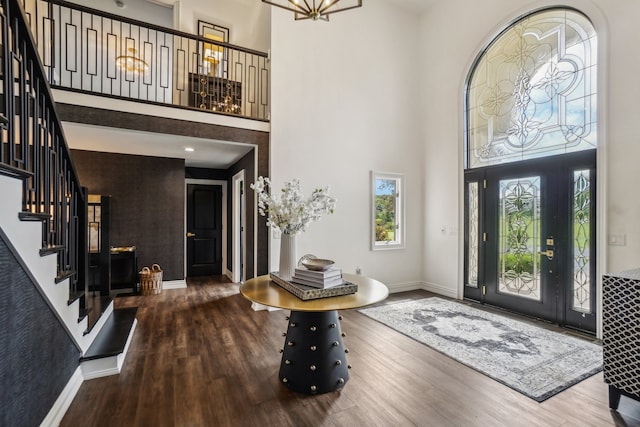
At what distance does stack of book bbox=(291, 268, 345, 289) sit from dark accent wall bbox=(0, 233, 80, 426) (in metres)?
1.50

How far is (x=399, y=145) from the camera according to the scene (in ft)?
17.9

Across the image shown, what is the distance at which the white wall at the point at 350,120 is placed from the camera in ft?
14.9

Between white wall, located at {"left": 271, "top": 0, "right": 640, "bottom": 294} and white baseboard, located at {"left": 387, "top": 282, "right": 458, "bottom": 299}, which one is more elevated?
white wall, located at {"left": 271, "top": 0, "right": 640, "bottom": 294}

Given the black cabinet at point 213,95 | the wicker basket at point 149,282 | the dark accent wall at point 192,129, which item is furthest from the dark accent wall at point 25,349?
the black cabinet at point 213,95

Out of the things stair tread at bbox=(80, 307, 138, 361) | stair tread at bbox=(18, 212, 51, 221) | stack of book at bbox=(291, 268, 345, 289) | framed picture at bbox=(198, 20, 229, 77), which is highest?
framed picture at bbox=(198, 20, 229, 77)

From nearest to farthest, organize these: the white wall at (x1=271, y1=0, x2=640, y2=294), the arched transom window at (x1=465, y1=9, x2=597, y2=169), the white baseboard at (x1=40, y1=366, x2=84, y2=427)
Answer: the white baseboard at (x1=40, y1=366, x2=84, y2=427) → the arched transom window at (x1=465, y1=9, x2=597, y2=169) → the white wall at (x1=271, y1=0, x2=640, y2=294)

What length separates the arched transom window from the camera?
359cm

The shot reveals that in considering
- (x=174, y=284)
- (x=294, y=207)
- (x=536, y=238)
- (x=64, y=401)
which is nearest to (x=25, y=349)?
(x=64, y=401)

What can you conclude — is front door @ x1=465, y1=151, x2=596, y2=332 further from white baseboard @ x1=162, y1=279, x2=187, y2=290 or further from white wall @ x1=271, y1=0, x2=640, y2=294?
white baseboard @ x1=162, y1=279, x2=187, y2=290

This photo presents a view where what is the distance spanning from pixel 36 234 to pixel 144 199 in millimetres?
4009

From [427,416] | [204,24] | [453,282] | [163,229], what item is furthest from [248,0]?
[427,416]

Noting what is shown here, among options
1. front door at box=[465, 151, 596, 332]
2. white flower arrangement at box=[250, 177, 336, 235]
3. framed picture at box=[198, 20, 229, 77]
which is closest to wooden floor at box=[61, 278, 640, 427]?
white flower arrangement at box=[250, 177, 336, 235]

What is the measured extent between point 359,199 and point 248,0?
4.50 meters

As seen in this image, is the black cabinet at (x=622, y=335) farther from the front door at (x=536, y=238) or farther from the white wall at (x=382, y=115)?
the white wall at (x=382, y=115)
